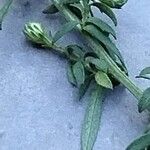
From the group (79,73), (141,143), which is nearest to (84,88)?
(79,73)

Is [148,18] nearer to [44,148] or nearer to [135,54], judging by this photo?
[135,54]

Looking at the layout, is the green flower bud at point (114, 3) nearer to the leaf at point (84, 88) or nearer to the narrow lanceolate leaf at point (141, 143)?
the leaf at point (84, 88)

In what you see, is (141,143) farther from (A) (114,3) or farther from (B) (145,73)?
(A) (114,3)

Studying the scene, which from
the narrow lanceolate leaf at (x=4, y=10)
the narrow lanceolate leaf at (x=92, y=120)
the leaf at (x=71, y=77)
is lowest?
the narrow lanceolate leaf at (x=92, y=120)

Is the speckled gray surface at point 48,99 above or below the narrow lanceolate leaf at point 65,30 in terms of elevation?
below

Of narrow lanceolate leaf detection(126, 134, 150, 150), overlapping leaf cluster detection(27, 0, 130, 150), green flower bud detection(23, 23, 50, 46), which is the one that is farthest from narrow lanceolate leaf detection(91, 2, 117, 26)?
narrow lanceolate leaf detection(126, 134, 150, 150)

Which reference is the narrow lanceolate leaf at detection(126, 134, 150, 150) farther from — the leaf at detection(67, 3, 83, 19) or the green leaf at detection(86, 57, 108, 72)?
the leaf at detection(67, 3, 83, 19)

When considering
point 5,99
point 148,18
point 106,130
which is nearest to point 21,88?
point 5,99

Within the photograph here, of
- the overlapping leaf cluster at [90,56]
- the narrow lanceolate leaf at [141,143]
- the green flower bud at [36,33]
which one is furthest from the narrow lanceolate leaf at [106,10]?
the narrow lanceolate leaf at [141,143]
